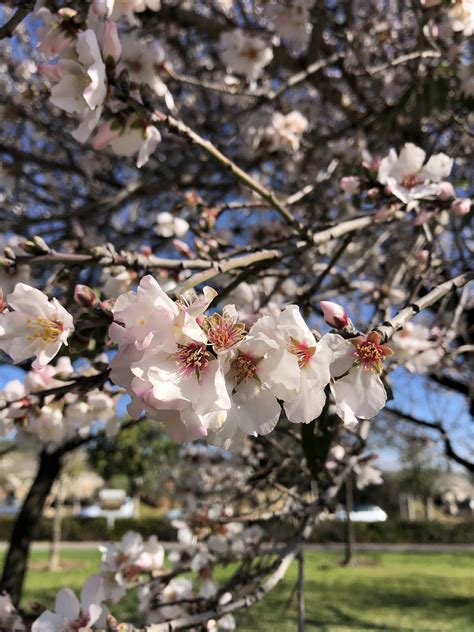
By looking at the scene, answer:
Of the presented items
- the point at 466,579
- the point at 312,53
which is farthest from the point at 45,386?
the point at 466,579

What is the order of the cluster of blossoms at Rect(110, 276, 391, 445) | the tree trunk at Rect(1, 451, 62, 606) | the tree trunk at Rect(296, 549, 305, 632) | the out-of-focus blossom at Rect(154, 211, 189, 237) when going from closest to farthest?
the cluster of blossoms at Rect(110, 276, 391, 445) < the tree trunk at Rect(296, 549, 305, 632) < the out-of-focus blossom at Rect(154, 211, 189, 237) < the tree trunk at Rect(1, 451, 62, 606)

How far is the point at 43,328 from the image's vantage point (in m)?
0.73

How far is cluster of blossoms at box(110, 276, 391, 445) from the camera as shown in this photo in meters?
0.57

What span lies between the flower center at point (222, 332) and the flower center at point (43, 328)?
0.24 meters

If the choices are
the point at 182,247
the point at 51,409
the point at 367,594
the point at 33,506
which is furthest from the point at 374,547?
the point at 182,247

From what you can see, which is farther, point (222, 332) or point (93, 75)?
point (93, 75)

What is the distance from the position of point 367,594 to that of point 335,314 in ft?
23.2

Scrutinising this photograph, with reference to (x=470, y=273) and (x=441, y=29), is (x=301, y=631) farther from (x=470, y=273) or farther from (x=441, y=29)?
(x=441, y=29)

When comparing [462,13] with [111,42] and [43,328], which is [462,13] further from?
[43,328]

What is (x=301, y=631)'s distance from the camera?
4.29 feet

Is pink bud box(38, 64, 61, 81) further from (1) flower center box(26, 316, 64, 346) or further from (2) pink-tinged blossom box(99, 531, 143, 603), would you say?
(2) pink-tinged blossom box(99, 531, 143, 603)

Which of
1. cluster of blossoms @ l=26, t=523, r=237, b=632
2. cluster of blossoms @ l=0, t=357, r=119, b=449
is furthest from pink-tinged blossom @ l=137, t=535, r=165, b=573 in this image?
cluster of blossoms @ l=0, t=357, r=119, b=449

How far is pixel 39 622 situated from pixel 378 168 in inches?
42.4

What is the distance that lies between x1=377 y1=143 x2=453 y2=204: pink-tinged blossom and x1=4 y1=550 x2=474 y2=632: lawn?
288cm
